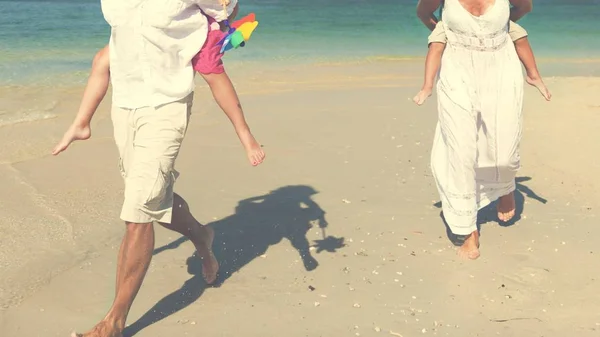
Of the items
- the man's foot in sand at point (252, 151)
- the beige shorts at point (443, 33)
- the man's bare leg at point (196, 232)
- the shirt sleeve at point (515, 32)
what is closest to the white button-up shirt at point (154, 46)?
the man's foot in sand at point (252, 151)

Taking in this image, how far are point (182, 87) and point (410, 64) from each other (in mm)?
12286

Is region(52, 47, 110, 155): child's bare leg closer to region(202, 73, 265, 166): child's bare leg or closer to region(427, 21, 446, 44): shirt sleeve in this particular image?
region(202, 73, 265, 166): child's bare leg

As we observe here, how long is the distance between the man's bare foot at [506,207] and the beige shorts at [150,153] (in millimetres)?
2669

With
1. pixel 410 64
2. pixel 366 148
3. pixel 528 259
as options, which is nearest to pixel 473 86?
pixel 528 259

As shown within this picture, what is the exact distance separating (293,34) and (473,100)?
53.5 ft

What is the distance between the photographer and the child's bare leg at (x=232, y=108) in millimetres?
4250

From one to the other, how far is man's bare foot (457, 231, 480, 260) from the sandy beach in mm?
73

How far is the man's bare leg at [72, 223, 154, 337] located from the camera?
418 cm

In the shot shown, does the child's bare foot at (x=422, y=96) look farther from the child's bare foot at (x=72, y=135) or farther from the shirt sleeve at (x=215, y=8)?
the child's bare foot at (x=72, y=135)

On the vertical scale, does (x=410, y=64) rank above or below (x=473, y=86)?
below

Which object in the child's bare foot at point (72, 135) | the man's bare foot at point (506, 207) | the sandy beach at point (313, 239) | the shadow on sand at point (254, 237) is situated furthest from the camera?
the man's bare foot at point (506, 207)

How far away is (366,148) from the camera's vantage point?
27.1 feet

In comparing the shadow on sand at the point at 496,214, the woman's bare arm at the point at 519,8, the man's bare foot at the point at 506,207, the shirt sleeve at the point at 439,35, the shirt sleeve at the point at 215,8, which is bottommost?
Result: the shadow on sand at the point at 496,214

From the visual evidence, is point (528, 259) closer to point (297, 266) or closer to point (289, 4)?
point (297, 266)
